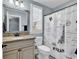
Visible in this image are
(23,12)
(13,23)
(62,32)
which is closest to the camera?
(13,23)

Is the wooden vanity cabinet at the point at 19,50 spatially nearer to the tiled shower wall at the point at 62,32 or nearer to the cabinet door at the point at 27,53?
the cabinet door at the point at 27,53

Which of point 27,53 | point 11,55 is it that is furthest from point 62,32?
point 11,55

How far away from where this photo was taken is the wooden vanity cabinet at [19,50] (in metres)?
1.70

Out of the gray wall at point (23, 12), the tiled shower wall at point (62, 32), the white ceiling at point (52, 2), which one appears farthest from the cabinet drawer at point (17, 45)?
the white ceiling at point (52, 2)

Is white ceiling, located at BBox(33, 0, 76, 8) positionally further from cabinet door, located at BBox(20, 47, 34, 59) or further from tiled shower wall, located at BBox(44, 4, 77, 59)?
cabinet door, located at BBox(20, 47, 34, 59)

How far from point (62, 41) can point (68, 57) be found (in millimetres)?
531

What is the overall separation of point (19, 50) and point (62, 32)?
1535mm

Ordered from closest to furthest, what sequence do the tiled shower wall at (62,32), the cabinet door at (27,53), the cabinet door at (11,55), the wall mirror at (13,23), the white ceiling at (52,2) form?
the cabinet door at (11,55), the cabinet door at (27,53), the tiled shower wall at (62,32), the wall mirror at (13,23), the white ceiling at (52,2)

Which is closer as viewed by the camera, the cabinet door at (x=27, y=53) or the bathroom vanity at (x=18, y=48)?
the bathroom vanity at (x=18, y=48)

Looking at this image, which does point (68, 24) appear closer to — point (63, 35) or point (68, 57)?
point (63, 35)

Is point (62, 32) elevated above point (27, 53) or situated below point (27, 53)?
above

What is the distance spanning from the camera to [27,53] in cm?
217

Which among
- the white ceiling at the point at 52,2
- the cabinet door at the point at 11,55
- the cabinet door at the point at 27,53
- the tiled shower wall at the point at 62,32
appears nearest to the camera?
the cabinet door at the point at 11,55

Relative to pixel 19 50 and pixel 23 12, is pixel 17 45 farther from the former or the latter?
pixel 23 12
